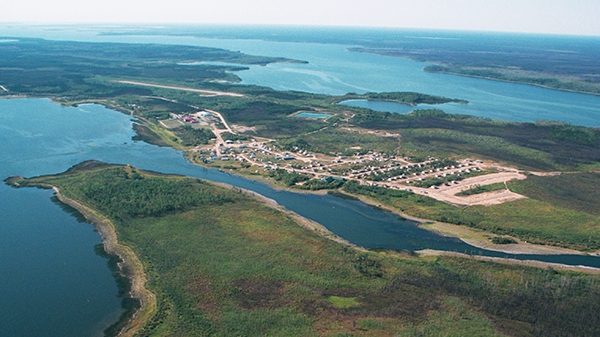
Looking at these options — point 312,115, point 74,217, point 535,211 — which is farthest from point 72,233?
point 312,115

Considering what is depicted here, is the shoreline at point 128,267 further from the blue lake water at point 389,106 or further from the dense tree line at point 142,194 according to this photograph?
the blue lake water at point 389,106

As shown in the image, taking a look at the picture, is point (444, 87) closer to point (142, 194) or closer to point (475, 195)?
point (475, 195)

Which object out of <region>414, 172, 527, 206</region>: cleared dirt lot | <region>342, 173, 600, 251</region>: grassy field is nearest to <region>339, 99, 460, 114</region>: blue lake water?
<region>414, 172, 527, 206</region>: cleared dirt lot

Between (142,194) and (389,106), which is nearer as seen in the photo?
(142,194)

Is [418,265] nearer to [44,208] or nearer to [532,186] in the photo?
[532,186]

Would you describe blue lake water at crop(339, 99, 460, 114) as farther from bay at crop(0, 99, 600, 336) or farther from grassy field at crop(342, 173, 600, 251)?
bay at crop(0, 99, 600, 336)

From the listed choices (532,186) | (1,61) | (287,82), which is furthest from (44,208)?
(1,61)

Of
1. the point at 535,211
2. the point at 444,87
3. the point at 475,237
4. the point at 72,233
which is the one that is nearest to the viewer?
the point at 72,233

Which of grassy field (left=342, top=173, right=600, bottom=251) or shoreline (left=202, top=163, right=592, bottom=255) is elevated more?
grassy field (left=342, top=173, right=600, bottom=251)
